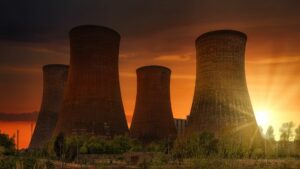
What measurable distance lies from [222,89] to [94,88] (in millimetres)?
6630

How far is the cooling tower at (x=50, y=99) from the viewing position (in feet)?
89.5

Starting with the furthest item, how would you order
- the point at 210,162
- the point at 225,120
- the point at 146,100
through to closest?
the point at 146,100, the point at 225,120, the point at 210,162

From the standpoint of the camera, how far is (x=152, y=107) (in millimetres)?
25688

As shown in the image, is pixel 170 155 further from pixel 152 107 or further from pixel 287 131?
pixel 152 107

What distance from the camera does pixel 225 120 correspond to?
19141 millimetres

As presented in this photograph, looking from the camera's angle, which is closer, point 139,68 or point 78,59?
point 78,59

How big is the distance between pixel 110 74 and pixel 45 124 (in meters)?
10.3

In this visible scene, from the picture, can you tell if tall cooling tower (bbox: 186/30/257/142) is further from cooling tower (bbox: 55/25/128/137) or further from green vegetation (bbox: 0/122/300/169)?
cooling tower (bbox: 55/25/128/137)

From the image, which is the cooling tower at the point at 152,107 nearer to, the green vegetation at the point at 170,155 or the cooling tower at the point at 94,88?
the cooling tower at the point at 94,88

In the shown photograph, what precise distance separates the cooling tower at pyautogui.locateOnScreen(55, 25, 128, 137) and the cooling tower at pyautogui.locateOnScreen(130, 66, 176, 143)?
572cm

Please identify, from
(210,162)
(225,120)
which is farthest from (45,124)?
(210,162)

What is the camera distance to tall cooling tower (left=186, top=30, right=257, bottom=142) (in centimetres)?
1883

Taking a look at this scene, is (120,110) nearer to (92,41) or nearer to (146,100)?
(92,41)

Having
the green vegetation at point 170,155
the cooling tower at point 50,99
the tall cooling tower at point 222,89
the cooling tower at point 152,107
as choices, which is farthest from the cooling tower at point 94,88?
the cooling tower at point 50,99
